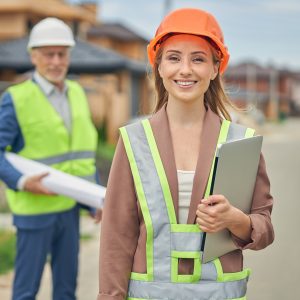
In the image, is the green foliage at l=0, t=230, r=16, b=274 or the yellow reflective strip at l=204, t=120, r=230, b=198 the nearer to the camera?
the yellow reflective strip at l=204, t=120, r=230, b=198

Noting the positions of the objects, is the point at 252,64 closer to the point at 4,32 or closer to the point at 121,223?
the point at 4,32

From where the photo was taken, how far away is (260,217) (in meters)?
2.50

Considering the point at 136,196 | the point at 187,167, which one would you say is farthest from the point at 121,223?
the point at 187,167

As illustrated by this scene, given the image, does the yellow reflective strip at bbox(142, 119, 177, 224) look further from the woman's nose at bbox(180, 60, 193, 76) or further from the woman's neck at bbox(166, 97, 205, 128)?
the woman's nose at bbox(180, 60, 193, 76)

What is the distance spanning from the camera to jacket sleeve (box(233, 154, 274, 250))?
8.07 ft

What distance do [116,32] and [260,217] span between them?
3819 cm

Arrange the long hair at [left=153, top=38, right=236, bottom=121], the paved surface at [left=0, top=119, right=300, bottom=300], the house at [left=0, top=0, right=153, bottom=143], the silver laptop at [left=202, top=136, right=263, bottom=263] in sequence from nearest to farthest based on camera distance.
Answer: the silver laptop at [left=202, top=136, right=263, bottom=263], the long hair at [left=153, top=38, right=236, bottom=121], the paved surface at [left=0, top=119, right=300, bottom=300], the house at [left=0, top=0, right=153, bottom=143]

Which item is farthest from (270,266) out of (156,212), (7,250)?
(156,212)

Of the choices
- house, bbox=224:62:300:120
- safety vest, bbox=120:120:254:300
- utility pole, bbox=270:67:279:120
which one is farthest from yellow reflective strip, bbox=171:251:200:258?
utility pole, bbox=270:67:279:120

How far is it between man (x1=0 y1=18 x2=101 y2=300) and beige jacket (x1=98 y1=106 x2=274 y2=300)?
169cm

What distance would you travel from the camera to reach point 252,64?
6912 cm

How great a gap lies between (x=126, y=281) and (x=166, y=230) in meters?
0.23

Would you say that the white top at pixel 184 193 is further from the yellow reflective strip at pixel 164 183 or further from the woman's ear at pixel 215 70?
the woman's ear at pixel 215 70

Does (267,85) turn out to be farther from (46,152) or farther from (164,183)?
(164,183)
